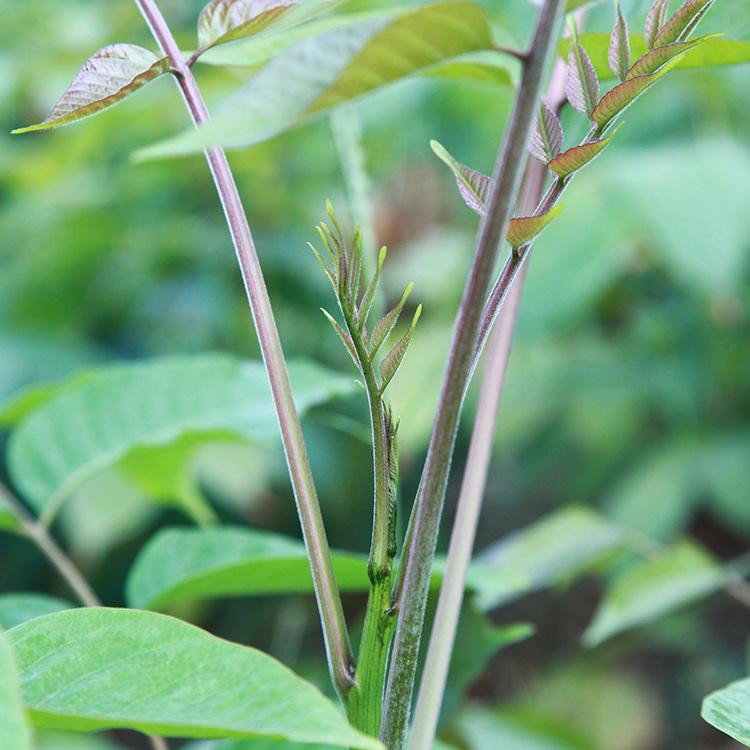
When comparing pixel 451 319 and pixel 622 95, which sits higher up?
pixel 622 95

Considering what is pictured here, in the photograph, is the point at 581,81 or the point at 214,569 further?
the point at 214,569

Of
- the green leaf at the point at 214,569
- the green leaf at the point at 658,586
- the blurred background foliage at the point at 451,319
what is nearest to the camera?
the green leaf at the point at 214,569

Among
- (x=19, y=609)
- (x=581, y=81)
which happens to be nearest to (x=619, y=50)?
(x=581, y=81)

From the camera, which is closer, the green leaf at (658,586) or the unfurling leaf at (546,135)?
the unfurling leaf at (546,135)

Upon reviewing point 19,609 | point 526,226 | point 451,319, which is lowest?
point 451,319

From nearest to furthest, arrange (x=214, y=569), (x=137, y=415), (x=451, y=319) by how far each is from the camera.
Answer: (x=214, y=569)
(x=137, y=415)
(x=451, y=319)

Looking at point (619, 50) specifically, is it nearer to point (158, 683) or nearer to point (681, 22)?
point (681, 22)

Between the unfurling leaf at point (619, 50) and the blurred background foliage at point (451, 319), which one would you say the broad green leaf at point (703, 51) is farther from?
the blurred background foliage at point (451, 319)

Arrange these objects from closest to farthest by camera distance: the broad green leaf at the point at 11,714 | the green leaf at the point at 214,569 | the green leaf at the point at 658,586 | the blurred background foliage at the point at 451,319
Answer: the broad green leaf at the point at 11,714 < the green leaf at the point at 214,569 < the green leaf at the point at 658,586 < the blurred background foliage at the point at 451,319

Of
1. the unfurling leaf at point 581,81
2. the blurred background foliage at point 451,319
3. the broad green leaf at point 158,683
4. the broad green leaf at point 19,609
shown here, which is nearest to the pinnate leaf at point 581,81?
the unfurling leaf at point 581,81
